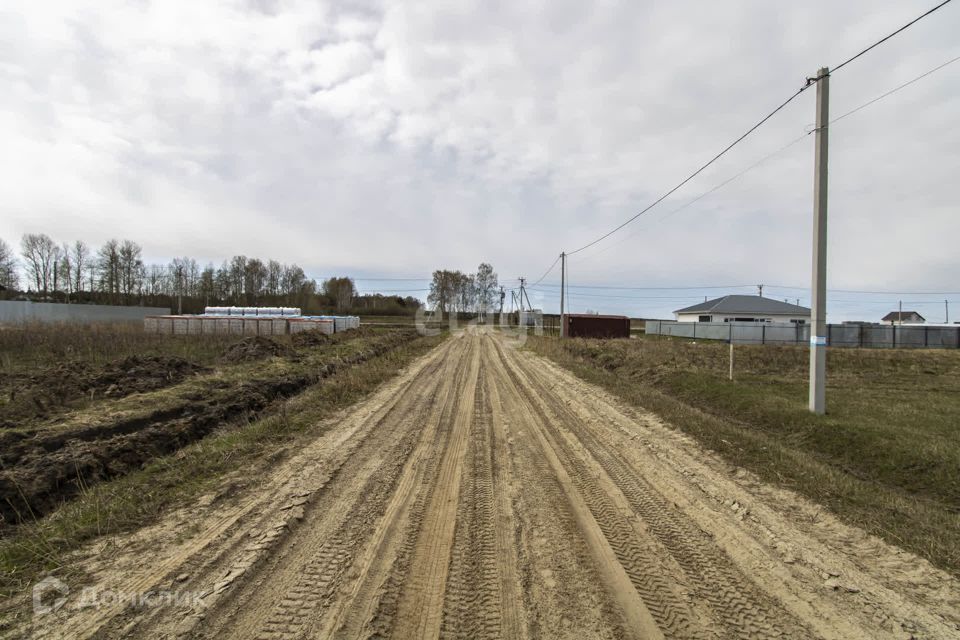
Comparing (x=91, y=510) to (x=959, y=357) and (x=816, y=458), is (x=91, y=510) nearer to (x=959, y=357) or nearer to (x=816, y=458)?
(x=816, y=458)

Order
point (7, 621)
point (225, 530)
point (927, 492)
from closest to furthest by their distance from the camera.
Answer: point (7, 621) < point (225, 530) < point (927, 492)

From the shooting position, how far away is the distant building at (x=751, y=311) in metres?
51.2

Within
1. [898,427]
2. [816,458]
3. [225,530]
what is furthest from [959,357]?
[225,530]

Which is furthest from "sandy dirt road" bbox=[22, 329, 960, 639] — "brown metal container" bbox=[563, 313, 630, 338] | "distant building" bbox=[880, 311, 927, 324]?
"distant building" bbox=[880, 311, 927, 324]

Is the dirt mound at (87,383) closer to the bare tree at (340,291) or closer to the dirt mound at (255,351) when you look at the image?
the dirt mound at (255,351)

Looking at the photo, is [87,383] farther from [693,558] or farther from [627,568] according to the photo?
[693,558]

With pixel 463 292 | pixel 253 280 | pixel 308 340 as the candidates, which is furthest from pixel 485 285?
pixel 308 340

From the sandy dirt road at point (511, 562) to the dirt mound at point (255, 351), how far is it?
548 inches

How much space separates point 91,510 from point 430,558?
353cm

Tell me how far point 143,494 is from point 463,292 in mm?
97860

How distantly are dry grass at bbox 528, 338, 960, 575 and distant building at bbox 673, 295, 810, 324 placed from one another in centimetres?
3789

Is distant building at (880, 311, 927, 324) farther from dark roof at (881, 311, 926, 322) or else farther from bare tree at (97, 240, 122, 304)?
bare tree at (97, 240, 122, 304)

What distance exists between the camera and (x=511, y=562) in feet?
10.9

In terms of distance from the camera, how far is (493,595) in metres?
2.89
